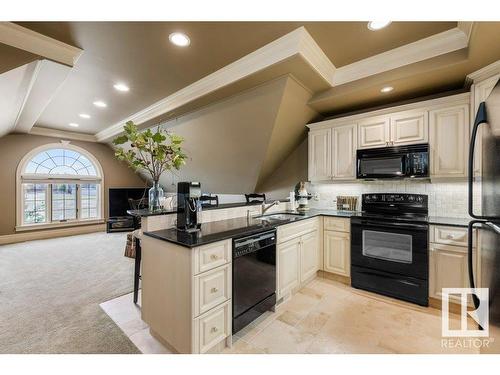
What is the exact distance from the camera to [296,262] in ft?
8.62

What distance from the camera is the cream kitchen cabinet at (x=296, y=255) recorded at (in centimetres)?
237

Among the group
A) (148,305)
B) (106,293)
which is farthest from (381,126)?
(106,293)

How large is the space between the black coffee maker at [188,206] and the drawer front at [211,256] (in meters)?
0.38

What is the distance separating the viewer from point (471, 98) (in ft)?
7.81

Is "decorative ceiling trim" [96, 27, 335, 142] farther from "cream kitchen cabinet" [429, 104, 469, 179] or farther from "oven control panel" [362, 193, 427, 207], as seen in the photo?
"oven control panel" [362, 193, 427, 207]

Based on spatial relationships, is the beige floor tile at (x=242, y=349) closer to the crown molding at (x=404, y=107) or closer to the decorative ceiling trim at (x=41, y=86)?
the crown molding at (x=404, y=107)

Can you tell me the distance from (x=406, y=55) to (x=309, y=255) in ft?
8.34

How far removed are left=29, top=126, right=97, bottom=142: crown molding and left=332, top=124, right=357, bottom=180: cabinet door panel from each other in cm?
658

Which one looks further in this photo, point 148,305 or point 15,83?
point 15,83

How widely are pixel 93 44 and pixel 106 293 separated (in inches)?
112

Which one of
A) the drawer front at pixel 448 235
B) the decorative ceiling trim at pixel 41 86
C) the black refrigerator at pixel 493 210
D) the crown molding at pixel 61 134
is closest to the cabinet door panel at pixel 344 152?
the drawer front at pixel 448 235
